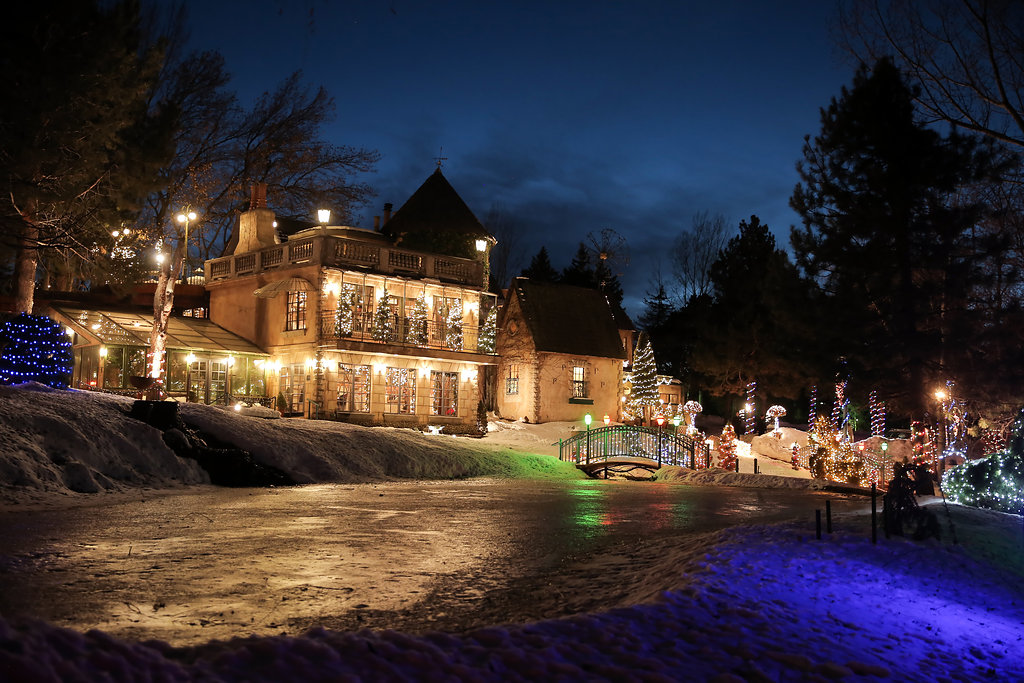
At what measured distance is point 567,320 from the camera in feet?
145

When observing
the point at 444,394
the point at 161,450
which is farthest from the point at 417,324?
the point at 161,450

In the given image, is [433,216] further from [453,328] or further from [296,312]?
[296,312]

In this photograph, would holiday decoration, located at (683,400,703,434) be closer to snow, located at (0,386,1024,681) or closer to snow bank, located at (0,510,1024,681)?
snow, located at (0,386,1024,681)

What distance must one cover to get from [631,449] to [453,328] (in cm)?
1011

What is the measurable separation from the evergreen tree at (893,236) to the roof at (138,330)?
2182 cm

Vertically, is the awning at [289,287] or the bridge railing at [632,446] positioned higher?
the awning at [289,287]

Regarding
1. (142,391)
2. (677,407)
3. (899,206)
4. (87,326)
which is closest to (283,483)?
(142,391)

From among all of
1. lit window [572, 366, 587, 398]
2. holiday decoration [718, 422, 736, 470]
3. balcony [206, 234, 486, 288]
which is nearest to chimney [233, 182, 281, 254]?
balcony [206, 234, 486, 288]

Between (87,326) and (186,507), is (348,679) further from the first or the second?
(87,326)

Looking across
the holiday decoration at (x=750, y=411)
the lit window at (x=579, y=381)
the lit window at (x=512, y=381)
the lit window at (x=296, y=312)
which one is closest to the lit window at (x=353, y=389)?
the lit window at (x=296, y=312)

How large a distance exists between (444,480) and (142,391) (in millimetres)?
10105

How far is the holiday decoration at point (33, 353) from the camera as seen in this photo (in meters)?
19.0

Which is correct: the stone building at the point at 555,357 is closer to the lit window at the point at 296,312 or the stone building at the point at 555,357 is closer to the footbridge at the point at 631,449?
the footbridge at the point at 631,449

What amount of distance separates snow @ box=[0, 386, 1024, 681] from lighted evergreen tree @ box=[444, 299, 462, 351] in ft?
59.9
